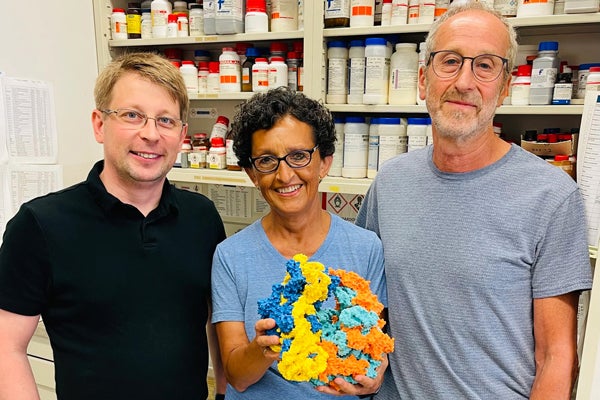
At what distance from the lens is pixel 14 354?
1.00 metres

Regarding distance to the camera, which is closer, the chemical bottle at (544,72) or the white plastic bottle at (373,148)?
the chemical bottle at (544,72)

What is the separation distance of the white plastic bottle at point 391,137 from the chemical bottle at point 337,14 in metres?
0.41

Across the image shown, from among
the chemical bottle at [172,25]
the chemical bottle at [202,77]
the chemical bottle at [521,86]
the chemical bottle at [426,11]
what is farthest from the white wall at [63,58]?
the chemical bottle at [521,86]

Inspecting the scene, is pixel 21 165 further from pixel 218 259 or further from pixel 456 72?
pixel 456 72

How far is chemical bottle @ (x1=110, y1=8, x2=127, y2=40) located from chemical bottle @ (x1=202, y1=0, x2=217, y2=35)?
1.52 ft

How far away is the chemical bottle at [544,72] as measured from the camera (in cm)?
148

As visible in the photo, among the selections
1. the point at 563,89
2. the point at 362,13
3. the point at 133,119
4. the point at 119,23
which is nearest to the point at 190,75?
the point at 119,23

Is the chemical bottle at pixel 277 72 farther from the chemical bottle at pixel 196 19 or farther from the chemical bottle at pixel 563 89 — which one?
the chemical bottle at pixel 563 89

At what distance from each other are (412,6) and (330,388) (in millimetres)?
1414

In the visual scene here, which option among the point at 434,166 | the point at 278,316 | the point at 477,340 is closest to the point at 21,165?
the point at 278,316

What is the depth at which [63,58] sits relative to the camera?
1.93m

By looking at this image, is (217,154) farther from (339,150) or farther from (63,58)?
(63,58)

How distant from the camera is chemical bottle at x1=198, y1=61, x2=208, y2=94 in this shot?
6.94ft

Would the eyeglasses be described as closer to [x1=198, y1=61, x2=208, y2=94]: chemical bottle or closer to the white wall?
the white wall
